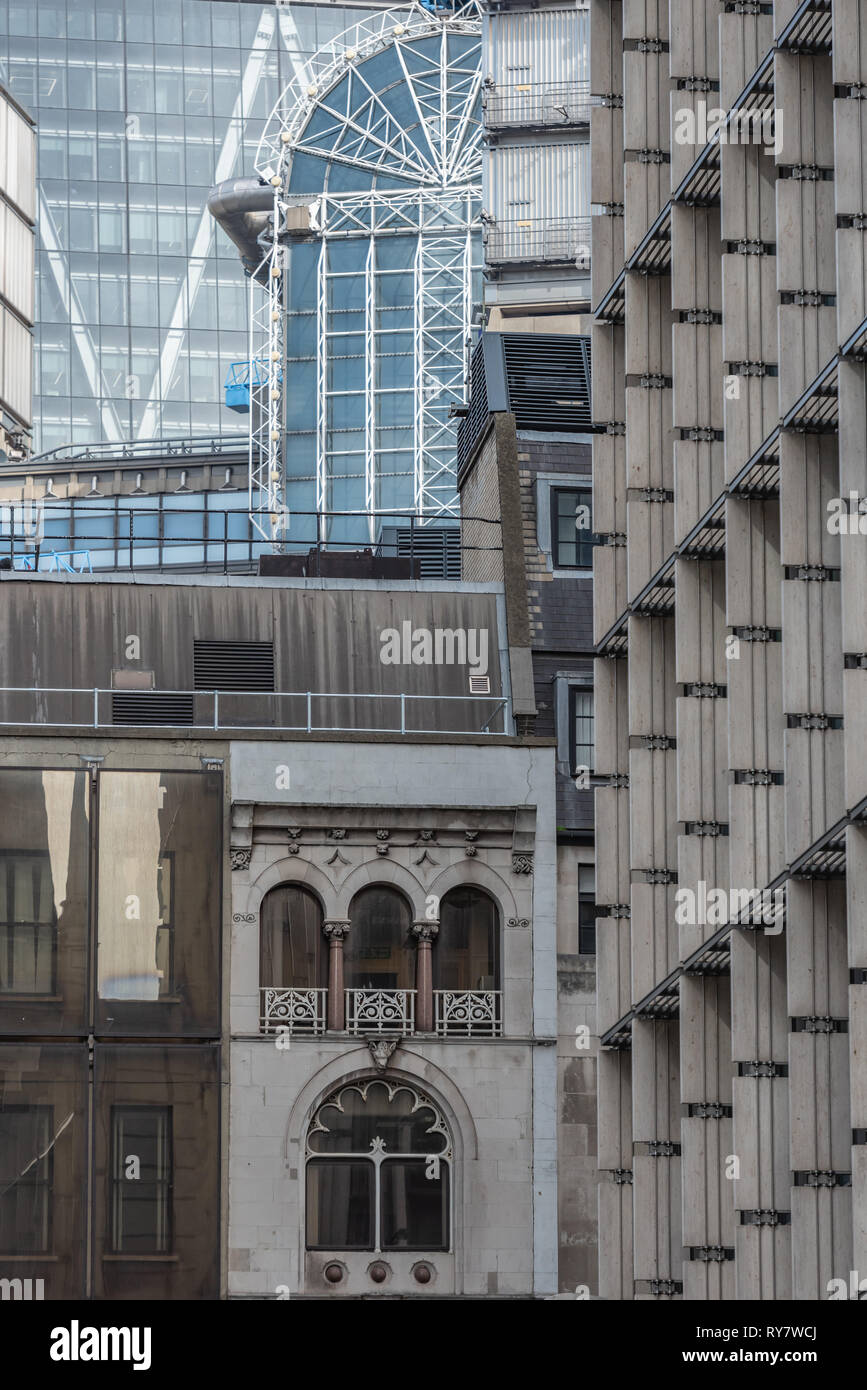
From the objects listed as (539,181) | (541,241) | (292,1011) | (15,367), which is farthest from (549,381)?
(539,181)

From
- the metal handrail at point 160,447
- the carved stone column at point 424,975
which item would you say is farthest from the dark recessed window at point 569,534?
the metal handrail at point 160,447

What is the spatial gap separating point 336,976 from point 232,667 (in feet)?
26.0

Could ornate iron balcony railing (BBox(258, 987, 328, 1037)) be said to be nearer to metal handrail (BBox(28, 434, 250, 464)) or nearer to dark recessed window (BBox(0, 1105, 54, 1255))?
dark recessed window (BBox(0, 1105, 54, 1255))

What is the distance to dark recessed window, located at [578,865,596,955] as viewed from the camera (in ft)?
175

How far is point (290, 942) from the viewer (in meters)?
52.2

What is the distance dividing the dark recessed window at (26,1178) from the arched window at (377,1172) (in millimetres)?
4859

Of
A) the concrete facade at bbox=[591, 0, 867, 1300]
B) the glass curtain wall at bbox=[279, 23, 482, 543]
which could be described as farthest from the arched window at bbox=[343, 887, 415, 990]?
the glass curtain wall at bbox=[279, 23, 482, 543]

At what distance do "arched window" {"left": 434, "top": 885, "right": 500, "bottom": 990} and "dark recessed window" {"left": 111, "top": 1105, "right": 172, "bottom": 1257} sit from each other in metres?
6.01

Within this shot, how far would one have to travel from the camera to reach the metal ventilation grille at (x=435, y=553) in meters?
68.9

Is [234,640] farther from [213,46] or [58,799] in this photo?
[213,46]

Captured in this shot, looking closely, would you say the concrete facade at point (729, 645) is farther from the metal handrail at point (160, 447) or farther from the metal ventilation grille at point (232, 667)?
the metal handrail at point (160, 447)

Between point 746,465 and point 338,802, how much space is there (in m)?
21.3

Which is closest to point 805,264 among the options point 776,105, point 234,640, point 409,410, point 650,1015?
point 776,105

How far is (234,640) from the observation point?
56.8m
